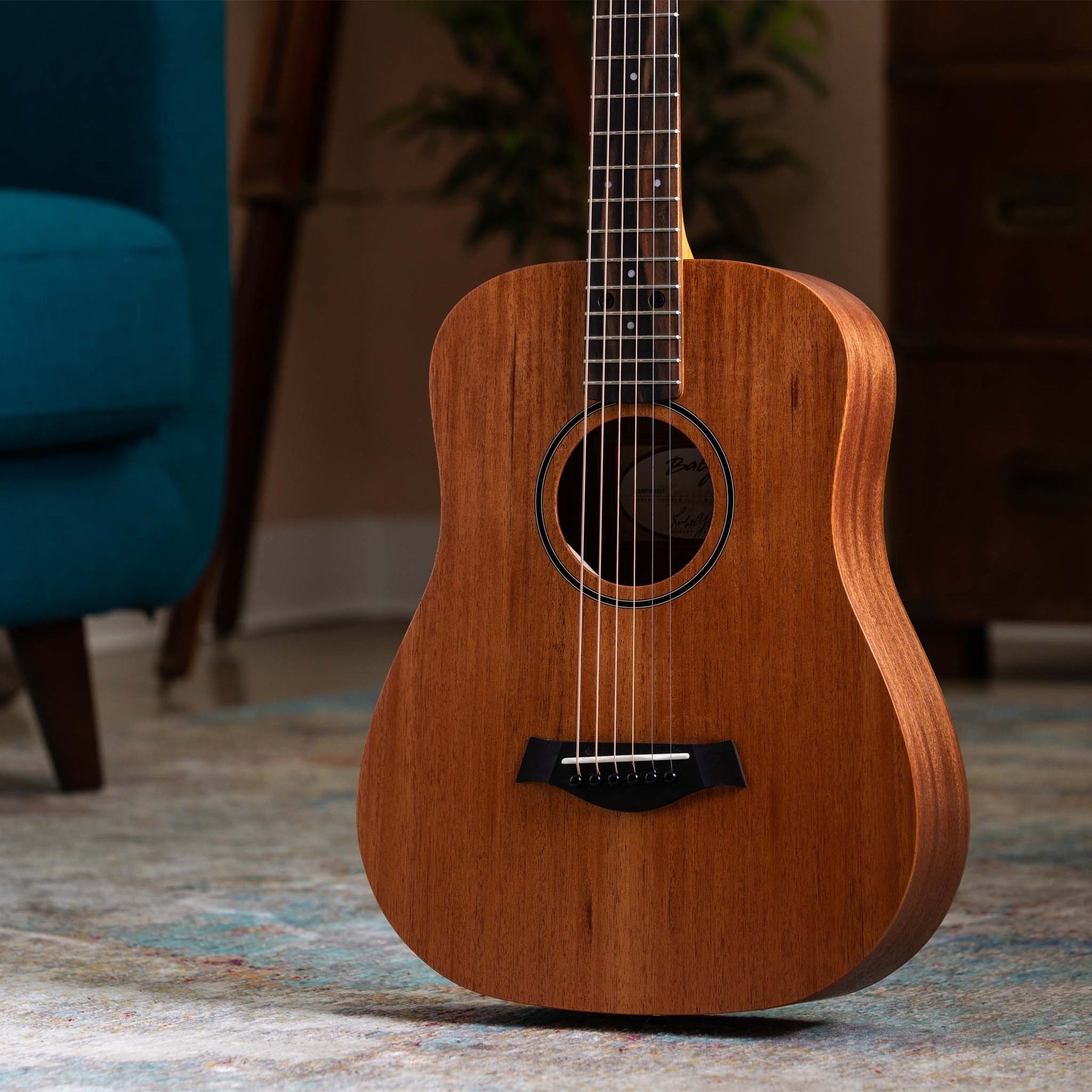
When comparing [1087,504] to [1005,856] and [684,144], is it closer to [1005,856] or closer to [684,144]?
[684,144]

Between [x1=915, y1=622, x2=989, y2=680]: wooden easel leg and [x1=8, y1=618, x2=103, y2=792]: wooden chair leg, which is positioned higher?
[x1=8, y1=618, x2=103, y2=792]: wooden chair leg

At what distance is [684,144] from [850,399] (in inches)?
80.5

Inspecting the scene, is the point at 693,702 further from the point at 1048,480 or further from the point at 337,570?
the point at 337,570

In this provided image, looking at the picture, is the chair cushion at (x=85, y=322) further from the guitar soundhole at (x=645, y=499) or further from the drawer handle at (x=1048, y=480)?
the drawer handle at (x=1048, y=480)

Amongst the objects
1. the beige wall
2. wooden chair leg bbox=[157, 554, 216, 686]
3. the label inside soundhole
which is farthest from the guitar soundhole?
the beige wall

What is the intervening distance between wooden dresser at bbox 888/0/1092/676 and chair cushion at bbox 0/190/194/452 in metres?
1.22

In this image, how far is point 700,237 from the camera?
2998 mm

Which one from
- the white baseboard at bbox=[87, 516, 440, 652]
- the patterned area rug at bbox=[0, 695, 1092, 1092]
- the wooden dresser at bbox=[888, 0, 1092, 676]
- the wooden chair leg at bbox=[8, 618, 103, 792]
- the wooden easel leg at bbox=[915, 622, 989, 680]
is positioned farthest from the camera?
the white baseboard at bbox=[87, 516, 440, 652]

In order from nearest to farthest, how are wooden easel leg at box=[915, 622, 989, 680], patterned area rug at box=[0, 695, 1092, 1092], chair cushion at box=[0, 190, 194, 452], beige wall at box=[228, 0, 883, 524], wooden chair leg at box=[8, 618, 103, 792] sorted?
patterned area rug at box=[0, 695, 1092, 1092] < chair cushion at box=[0, 190, 194, 452] < wooden chair leg at box=[8, 618, 103, 792] < wooden easel leg at box=[915, 622, 989, 680] < beige wall at box=[228, 0, 883, 524]

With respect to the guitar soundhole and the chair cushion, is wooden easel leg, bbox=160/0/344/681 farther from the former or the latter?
the guitar soundhole

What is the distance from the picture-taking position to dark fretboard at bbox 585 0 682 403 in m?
0.89

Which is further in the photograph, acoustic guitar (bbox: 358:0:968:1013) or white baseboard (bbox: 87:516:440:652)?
white baseboard (bbox: 87:516:440:652)

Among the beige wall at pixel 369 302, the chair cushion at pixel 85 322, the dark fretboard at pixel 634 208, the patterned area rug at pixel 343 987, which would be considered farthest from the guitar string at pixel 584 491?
the beige wall at pixel 369 302

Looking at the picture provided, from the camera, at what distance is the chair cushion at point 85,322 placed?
1379 mm
